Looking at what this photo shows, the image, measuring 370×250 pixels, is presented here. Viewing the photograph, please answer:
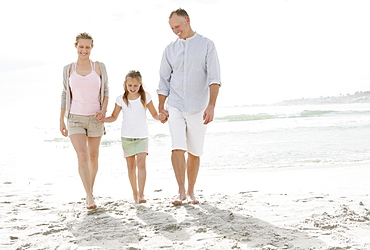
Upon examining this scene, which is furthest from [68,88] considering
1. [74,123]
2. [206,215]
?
[206,215]

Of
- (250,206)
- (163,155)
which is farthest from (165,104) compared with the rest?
(163,155)

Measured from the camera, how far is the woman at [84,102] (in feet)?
14.7

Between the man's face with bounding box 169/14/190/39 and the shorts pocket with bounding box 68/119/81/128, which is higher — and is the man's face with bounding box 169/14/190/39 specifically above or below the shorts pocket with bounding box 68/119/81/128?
above

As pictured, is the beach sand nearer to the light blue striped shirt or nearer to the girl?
the girl

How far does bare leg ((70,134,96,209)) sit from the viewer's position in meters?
4.43

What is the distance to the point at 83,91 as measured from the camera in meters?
4.56

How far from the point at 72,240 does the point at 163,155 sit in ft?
21.0

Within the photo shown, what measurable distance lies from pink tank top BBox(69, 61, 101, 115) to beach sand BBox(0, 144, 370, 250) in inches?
40.5

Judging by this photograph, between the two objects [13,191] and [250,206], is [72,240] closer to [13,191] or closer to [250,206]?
[250,206]

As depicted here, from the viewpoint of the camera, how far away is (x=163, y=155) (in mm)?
9742

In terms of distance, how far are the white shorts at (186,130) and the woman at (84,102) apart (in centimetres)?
76

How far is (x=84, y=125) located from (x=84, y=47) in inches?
31.5

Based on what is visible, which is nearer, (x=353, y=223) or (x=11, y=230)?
(x=353, y=223)

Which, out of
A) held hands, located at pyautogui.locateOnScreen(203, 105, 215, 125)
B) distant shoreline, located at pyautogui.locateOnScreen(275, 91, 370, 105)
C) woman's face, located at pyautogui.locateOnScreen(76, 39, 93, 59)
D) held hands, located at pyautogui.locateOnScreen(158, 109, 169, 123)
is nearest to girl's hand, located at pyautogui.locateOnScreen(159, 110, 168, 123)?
held hands, located at pyautogui.locateOnScreen(158, 109, 169, 123)
